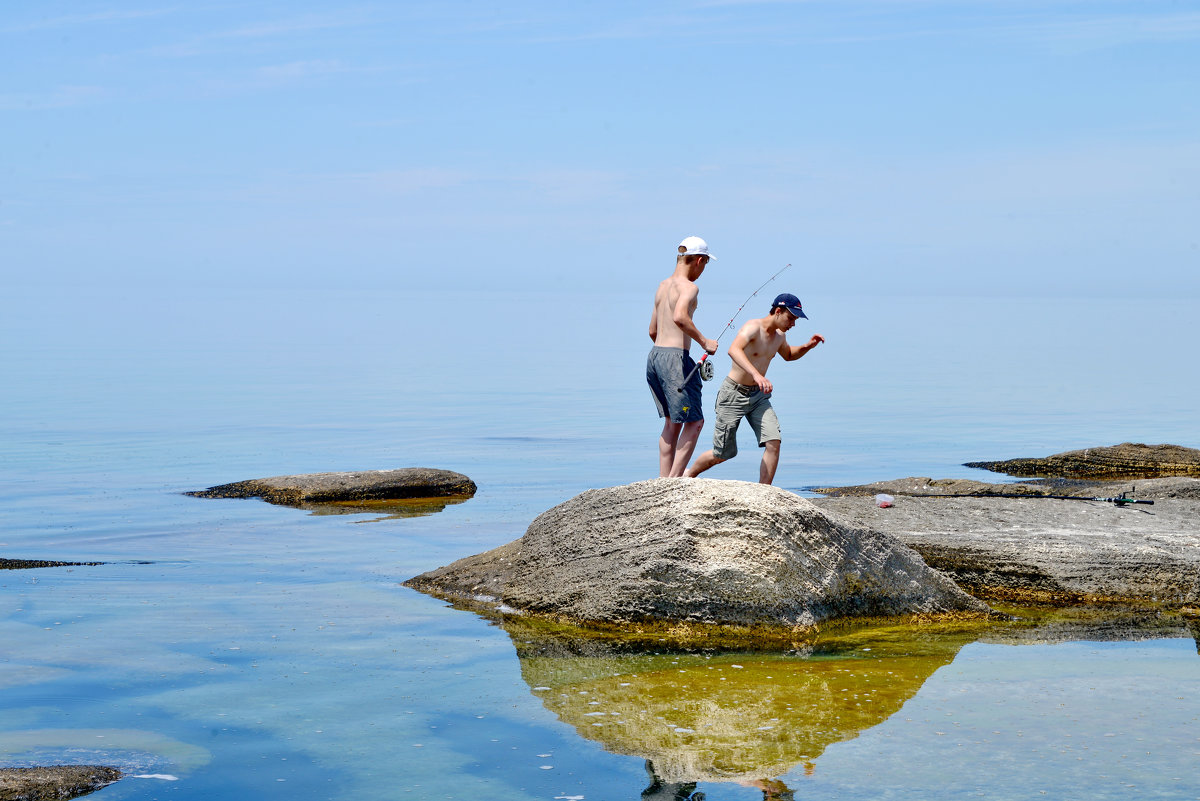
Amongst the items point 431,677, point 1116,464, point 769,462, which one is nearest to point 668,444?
point 769,462

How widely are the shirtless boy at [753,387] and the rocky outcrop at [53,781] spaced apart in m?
5.63

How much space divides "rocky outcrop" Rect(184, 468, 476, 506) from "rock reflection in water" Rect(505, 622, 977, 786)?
243 inches

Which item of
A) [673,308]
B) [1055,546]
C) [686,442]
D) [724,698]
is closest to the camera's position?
[724,698]

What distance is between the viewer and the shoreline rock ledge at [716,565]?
25.9 ft

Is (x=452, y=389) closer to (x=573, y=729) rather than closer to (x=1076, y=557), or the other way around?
(x=1076, y=557)

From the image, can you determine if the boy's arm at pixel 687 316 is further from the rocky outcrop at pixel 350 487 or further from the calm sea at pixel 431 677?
the rocky outcrop at pixel 350 487

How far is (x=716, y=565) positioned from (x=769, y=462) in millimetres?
1959

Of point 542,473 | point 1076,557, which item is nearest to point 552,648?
point 1076,557

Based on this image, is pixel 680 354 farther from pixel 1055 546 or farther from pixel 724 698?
pixel 724 698

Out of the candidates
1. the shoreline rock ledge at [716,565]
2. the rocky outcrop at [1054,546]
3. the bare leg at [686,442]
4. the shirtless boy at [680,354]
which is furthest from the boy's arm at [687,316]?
the shoreline rock ledge at [716,565]

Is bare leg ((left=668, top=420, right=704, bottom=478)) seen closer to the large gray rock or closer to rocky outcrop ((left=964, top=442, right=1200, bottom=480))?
the large gray rock

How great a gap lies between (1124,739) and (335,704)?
12.4 feet

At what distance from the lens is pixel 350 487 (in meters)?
13.9

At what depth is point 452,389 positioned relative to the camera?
31062 millimetres
